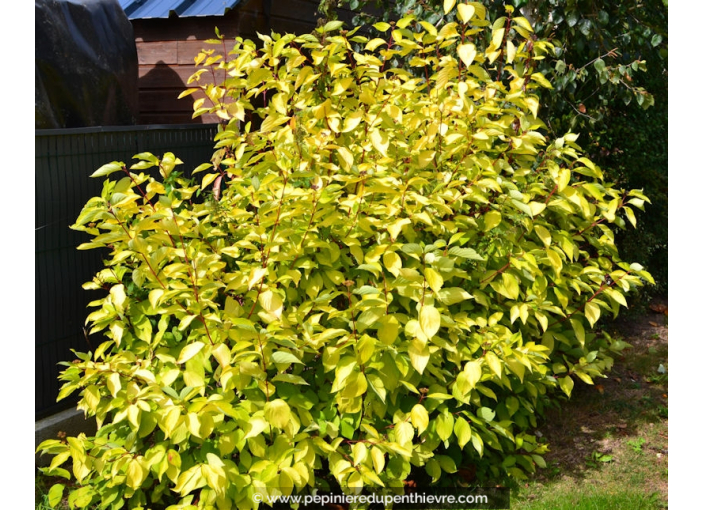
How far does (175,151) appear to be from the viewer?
4.68 m

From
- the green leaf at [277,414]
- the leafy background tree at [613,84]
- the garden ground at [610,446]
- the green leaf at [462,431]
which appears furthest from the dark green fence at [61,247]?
the leafy background tree at [613,84]

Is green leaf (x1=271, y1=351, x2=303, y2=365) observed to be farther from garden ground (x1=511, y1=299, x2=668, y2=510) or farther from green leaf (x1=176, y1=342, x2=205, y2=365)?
garden ground (x1=511, y1=299, x2=668, y2=510)

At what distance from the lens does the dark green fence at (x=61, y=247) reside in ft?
12.2

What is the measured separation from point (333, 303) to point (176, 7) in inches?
141

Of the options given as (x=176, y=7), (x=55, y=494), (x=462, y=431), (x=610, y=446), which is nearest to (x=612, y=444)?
(x=610, y=446)

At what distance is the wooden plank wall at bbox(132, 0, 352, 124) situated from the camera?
5.82m

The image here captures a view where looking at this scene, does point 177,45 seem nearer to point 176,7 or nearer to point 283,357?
point 176,7

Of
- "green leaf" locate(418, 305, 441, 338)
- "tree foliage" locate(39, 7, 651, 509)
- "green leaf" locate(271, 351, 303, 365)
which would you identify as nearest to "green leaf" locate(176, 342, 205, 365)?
"tree foliage" locate(39, 7, 651, 509)

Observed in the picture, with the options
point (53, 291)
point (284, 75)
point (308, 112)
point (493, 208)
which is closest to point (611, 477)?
point (493, 208)

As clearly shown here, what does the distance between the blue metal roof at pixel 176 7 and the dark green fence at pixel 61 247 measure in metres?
1.90

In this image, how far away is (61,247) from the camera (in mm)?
3842

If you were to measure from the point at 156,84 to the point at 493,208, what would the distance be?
12.2ft

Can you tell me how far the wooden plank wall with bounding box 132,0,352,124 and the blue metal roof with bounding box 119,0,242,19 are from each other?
8 centimetres

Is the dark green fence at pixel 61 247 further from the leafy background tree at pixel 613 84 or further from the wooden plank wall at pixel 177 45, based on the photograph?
the leafy background tree at pixel 613 84
